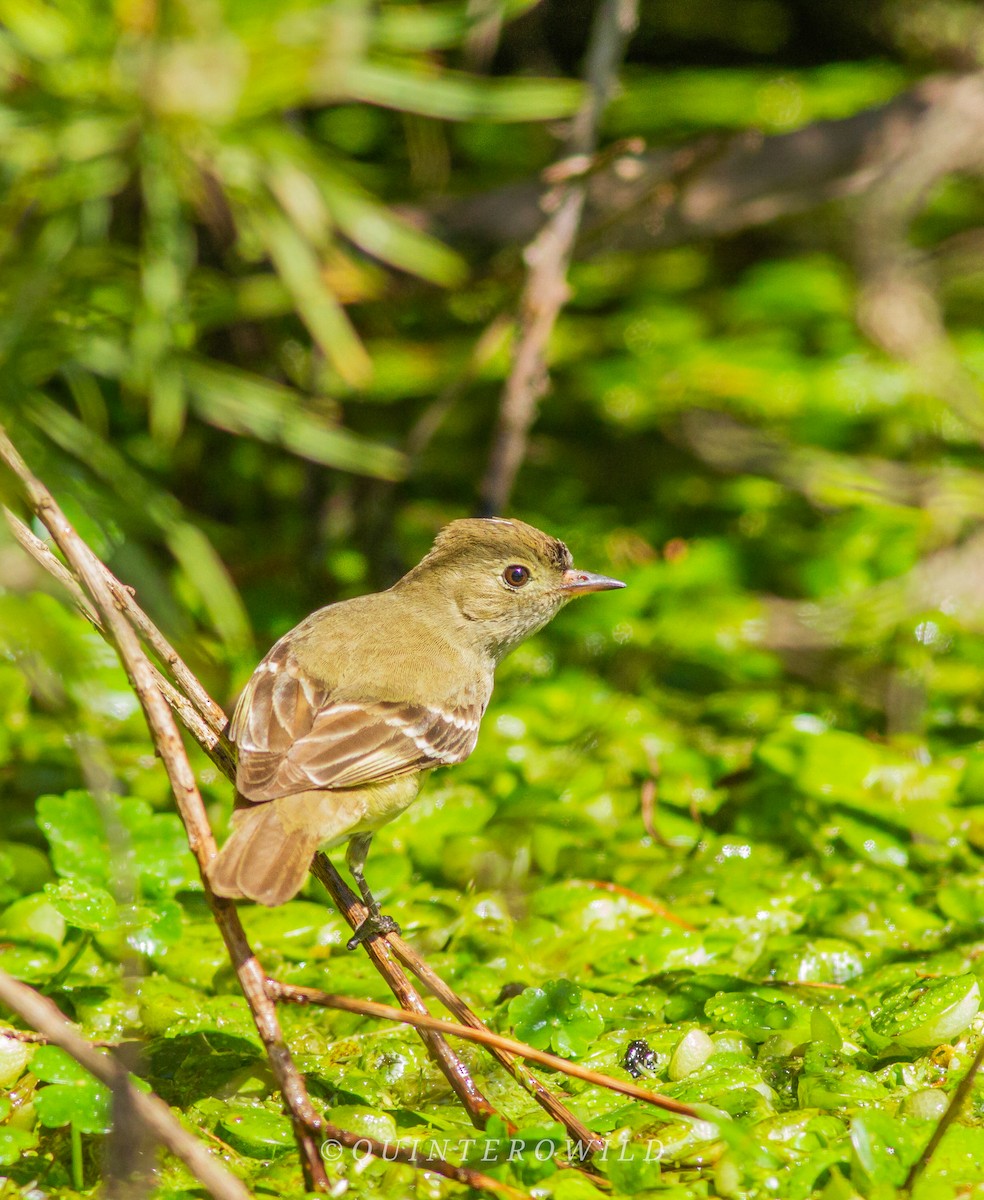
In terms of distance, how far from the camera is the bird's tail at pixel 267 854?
280 centimetres

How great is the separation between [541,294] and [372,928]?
9.66 ft

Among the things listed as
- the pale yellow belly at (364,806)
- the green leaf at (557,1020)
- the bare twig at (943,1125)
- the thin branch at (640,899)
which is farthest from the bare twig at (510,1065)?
the thin branch at (640,899)

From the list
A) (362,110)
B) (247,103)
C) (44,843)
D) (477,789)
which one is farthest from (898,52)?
(44,843)

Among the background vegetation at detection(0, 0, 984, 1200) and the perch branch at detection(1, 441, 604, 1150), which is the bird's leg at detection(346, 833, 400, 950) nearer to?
the perch branch at detection(1, 441, 604, 1150)

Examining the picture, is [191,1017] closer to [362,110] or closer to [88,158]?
[88,158]

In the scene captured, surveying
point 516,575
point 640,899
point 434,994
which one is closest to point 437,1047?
point 434,994

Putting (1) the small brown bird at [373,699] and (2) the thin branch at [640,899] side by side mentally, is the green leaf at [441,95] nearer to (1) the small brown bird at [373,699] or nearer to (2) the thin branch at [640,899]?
(1) the small brown bird at [373,699]

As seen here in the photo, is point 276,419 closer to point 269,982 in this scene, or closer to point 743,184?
point 743,184

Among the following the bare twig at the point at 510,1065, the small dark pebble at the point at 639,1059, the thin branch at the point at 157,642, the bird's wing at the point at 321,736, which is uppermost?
the thin branch at the point at 157,642

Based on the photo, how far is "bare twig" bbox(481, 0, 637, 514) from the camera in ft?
17.5

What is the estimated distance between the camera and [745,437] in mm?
6844

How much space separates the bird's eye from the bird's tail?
140cm

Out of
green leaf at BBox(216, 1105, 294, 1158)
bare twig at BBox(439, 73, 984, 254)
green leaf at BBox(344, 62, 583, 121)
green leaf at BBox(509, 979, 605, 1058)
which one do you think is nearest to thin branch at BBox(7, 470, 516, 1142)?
green leaf at BBox(509, 979, 605, 1058)

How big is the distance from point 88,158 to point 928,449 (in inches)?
173
